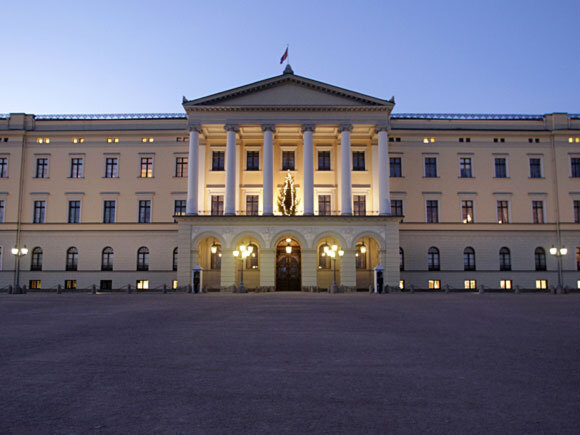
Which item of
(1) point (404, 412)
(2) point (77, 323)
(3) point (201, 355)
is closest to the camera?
(1) point (404, 412)

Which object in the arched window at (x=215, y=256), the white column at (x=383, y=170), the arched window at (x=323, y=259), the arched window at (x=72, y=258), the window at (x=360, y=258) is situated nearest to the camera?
the white column at (x=383, y=170)

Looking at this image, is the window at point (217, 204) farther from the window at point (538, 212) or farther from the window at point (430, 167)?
the window at point (538, 212)

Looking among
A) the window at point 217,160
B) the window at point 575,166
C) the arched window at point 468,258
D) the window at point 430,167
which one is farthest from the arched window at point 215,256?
the window at point 575,166

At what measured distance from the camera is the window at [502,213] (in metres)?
46.3

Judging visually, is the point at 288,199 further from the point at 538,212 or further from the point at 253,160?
the point at 538,212

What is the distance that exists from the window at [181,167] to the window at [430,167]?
23.6 m

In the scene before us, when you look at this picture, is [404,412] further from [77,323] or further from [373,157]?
[373,157]

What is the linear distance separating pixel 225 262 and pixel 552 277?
30694 mm

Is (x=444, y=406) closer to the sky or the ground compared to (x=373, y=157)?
closer to the ground

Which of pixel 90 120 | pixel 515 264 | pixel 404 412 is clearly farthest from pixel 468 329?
pixel 90 120

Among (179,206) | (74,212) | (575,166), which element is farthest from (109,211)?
(575,166)

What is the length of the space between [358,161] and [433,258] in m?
11.7

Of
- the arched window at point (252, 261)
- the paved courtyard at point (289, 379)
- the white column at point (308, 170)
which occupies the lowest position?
the paved courtyard at point (289, 379)

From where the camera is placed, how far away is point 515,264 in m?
45.4
